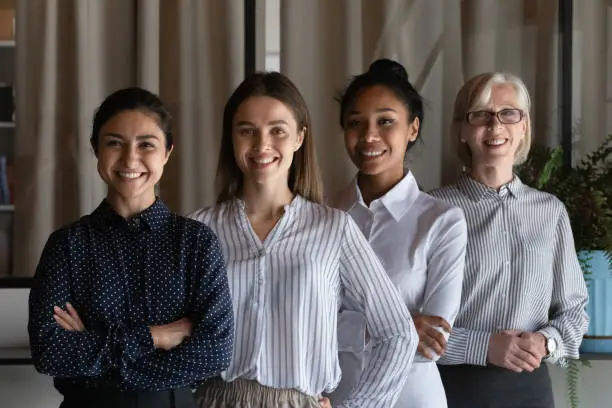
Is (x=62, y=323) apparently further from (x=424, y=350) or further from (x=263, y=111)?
(x=424, y=350)

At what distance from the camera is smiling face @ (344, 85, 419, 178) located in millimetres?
2381

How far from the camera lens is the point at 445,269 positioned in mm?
2316

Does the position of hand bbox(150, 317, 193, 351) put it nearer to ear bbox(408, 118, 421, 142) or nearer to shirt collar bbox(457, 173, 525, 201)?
ear bbox(408, 118, 421, 142)

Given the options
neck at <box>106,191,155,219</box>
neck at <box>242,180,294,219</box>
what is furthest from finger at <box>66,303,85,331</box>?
neck at <box>242,180,294,219</box>

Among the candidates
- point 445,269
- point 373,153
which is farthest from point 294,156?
point 445,269

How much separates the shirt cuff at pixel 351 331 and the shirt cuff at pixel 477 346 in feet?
1.21

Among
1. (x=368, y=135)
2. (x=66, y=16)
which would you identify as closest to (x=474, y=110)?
(x=368, y=135)

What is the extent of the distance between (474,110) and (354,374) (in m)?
0.88

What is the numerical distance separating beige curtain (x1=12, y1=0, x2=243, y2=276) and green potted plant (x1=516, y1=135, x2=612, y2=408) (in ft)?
3.83

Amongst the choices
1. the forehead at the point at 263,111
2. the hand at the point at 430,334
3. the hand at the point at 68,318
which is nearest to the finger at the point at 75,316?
the hand at the point at 68,318

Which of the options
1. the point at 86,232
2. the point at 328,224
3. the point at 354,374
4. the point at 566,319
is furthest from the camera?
the point at 566,319

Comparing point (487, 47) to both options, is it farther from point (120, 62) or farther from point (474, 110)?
point (120, 62)

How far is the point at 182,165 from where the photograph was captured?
335 cm

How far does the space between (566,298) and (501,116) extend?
0.56m
